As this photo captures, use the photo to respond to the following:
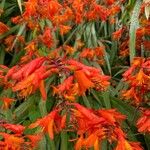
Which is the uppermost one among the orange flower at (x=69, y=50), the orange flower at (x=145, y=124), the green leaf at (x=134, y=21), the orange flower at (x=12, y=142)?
the green leaf at (x=134, y=21)

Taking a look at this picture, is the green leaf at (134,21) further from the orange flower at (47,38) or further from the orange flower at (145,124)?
the orange flower at (47,38)

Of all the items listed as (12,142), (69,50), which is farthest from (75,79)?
(69,50)

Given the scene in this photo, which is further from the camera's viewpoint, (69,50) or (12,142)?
(69,50)

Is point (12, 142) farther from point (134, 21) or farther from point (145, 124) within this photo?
point (134, 21)

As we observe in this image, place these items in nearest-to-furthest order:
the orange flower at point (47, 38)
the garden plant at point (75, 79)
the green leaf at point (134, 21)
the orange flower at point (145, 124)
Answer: the garden plant at point (75, 79) → the orange flower at point (145, 124) → the green leaf at point (134, 21) → the orange flower at point (47, 38)

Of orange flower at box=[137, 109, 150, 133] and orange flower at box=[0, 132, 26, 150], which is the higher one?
orange flower at box=[0, 132, 26, 150]

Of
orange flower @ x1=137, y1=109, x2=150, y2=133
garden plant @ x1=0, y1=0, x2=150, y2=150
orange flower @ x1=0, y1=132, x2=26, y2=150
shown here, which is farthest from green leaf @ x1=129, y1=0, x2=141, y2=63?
orange flower @ x1=0, y1=132, x2=26, y2=150

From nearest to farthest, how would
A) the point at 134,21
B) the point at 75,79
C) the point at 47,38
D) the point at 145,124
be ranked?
the point at 75,79
the point at 145,124
the point at 134,21
the point at 47,38

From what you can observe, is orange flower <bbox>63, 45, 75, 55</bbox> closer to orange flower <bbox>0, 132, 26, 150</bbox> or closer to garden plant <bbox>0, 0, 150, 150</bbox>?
garden plant <bbox>0, 0, 150, 150</bbox>

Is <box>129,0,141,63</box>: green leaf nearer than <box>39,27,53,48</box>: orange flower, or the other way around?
<box>129,0,141,63</box>: green leaf

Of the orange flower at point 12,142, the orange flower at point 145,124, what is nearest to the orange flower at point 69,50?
the orange flower at point 145,124

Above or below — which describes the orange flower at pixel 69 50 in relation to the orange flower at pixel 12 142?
below

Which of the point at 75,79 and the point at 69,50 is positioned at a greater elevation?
the point at 75,79
